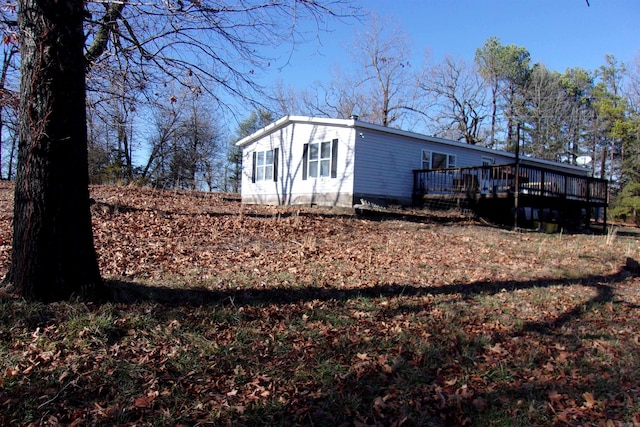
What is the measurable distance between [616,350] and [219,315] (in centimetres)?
421

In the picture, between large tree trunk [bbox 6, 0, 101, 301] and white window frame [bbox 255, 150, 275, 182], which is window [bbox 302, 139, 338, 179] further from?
large tree trunk [bbox 6, 0, 101, 301]

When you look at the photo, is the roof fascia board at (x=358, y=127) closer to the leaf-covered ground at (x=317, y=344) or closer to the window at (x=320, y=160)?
the window at (x=320, y=160)

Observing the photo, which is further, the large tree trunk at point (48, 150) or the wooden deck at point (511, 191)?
the wooden deck at point (511, 191)

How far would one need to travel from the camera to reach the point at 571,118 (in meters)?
38.4

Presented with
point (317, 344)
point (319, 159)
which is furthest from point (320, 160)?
point (317, 344)

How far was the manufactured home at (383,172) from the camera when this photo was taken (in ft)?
50.1

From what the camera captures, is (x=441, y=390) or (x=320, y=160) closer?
(x=441, y=390)

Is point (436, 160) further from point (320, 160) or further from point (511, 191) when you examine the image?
point (320, 160)

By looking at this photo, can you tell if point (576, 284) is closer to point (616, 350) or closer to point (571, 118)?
point (616, 350)

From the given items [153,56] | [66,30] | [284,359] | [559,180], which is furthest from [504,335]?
[559,180]

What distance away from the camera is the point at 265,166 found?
63.8ft

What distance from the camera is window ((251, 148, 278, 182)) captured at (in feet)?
61.5

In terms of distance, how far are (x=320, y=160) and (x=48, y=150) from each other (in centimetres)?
1291

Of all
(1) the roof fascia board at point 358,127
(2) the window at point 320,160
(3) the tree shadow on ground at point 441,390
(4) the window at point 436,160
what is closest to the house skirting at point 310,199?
(2) the window at point 320,160
